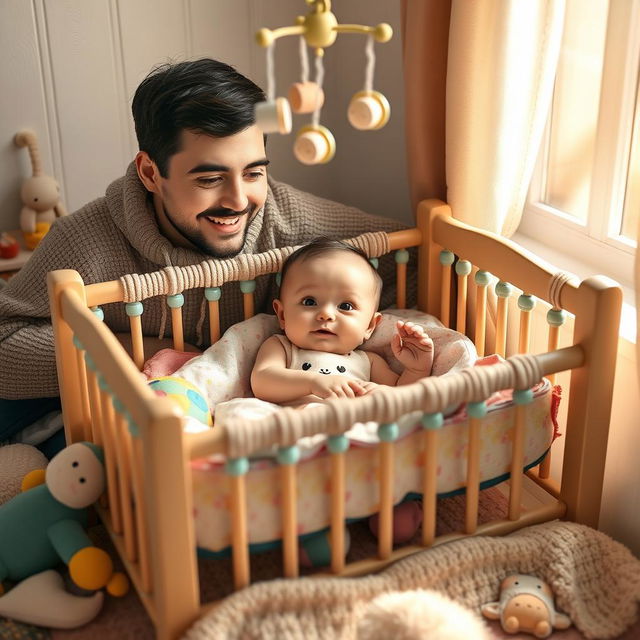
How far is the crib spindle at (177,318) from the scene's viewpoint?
1671 mm

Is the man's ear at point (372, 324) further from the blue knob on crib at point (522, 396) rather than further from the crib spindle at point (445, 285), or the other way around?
the blue knob on crib at point (522, 396)

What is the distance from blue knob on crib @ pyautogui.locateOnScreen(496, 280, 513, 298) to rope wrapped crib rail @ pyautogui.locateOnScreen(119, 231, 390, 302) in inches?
10.5

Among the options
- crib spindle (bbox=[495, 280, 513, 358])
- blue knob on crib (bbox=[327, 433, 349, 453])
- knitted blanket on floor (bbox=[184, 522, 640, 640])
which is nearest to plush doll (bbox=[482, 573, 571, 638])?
knitted blanket on floor (bbox=[184, 522, 640, 640])

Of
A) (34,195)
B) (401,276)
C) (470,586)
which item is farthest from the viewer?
(34,195)

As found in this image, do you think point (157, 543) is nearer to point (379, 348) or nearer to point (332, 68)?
point (379, 348)

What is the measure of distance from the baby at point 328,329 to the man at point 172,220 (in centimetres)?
18

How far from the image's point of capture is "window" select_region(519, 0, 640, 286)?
1677 mm

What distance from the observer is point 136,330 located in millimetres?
1656

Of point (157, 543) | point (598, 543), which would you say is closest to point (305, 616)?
point (157, 543)

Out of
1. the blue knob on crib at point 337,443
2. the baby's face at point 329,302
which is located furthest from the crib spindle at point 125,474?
the baby's face at point 329,302

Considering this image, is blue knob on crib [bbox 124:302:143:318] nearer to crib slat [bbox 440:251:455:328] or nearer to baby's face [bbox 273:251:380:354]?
baby's face [bbox 273:251:380:354]

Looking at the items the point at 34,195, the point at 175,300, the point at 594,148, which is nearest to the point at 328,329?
the point at 175,300

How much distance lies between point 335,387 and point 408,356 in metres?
0.18

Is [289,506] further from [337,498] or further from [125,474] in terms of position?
[125,474]
